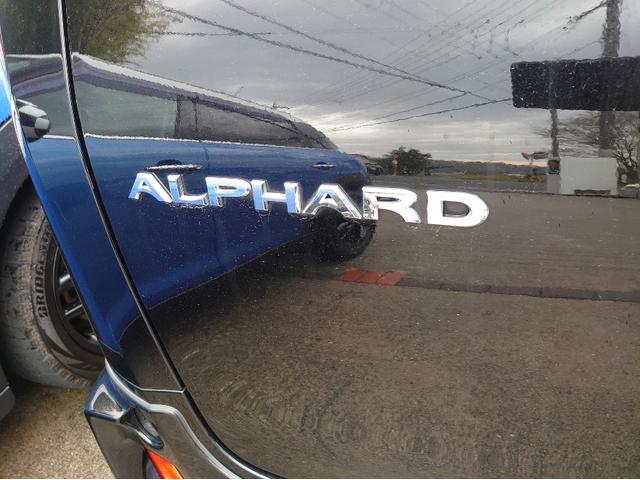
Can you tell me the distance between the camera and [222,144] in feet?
3.34

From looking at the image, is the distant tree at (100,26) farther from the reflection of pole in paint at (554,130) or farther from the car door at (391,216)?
the reflection of pole in paint at (554,130)

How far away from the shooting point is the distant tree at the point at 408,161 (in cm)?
96

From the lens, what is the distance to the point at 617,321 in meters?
0.94

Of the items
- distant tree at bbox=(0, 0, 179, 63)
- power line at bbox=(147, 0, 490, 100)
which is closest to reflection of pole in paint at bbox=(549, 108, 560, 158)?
power line at bbox=(147, 0, 490, 100)

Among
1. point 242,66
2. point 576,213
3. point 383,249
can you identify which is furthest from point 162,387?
point 576,213

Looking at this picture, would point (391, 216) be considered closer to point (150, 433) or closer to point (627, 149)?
point (627, 149)

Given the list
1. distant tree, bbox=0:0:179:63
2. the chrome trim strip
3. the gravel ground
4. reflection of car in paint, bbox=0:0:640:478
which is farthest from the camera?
the gravel ground

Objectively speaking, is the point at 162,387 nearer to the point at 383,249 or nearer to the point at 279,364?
the point at 279,364

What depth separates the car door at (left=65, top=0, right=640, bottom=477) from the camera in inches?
35.4

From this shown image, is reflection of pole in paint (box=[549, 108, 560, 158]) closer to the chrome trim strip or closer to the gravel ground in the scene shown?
the chrome trim strip

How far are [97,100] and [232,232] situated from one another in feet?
1.29

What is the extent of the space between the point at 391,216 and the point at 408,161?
10 centimetres

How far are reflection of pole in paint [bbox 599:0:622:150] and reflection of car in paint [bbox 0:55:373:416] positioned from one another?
40 cm

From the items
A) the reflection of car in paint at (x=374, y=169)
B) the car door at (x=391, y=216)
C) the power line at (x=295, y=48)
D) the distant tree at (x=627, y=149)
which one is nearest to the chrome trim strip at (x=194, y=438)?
the car door at (x=391, y=216)
